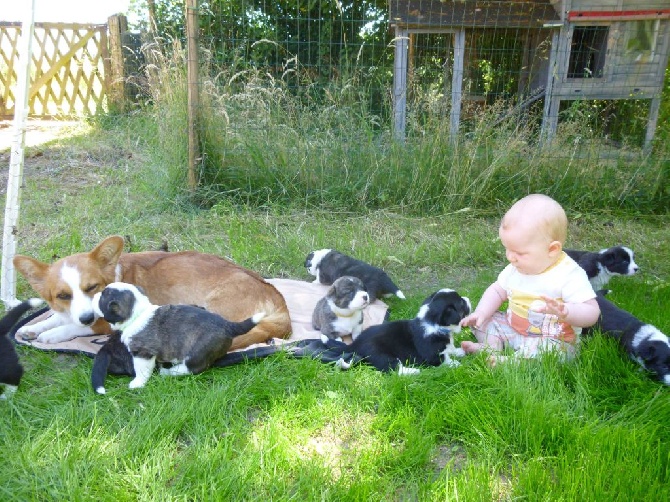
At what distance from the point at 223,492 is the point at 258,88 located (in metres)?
5.09

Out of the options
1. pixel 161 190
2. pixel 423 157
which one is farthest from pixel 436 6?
pixel 161 190

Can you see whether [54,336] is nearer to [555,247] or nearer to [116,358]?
[116,358]

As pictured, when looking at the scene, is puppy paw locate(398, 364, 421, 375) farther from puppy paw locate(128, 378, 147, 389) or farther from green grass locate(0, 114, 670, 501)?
puppy paw locate(128, 378, 147, 389)

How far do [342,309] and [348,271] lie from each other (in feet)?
3.13

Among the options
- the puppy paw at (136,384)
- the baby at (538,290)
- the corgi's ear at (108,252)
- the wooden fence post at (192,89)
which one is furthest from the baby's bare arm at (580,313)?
the wooden fence post at (192,89)

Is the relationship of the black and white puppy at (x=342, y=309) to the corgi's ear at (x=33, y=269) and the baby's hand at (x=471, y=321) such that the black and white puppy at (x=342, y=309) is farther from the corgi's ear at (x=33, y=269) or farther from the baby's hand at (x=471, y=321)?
the corgi's ear at (x=33, y=269)

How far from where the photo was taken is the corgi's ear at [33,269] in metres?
3.58

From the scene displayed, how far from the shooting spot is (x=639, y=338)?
3.07 m

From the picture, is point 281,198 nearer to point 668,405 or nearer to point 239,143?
point 239,143

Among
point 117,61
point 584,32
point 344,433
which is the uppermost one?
point 584,32

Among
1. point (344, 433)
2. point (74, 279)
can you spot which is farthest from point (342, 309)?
point (74, 279)

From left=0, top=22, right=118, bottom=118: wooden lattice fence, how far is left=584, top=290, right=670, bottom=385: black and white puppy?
38.8 ft

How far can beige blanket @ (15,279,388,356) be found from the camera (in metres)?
3.64

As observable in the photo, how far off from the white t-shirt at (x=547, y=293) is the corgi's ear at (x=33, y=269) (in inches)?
125
